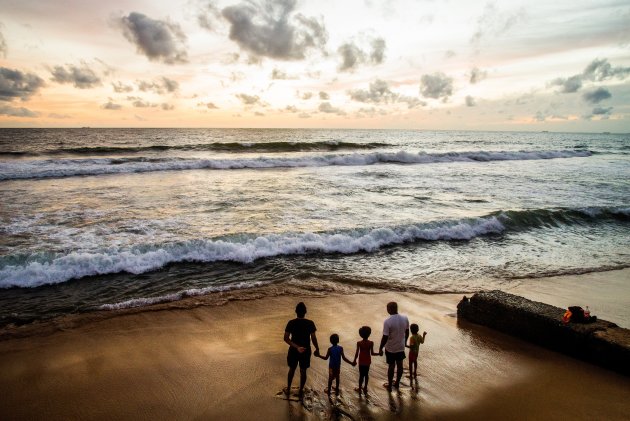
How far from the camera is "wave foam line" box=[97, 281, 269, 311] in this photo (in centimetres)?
812

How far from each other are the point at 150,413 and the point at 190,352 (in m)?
1.44

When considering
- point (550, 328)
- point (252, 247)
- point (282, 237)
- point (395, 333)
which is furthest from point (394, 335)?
point (282, 237)

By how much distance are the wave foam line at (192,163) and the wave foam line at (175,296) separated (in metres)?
23.1

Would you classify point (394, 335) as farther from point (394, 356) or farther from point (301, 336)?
point (301, 336)

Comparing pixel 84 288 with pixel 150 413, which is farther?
pixel 84 288

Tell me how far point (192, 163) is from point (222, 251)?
77.5 ft

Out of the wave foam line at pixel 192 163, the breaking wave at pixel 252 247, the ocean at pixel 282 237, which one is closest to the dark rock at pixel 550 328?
the ocean at pixel 282 237

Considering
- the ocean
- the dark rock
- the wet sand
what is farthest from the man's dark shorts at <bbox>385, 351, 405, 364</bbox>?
the ocean

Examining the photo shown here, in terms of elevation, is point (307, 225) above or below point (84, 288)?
above

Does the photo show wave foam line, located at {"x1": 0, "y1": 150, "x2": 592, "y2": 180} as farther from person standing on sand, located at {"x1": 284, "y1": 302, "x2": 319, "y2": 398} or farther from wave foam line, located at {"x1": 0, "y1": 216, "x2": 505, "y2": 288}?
person standing on sand, located at {"x1": 284, "y1": 302, "x2": 319, "y2": 398}

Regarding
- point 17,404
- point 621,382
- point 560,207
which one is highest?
point 560,207

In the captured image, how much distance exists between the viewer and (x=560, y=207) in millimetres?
17281

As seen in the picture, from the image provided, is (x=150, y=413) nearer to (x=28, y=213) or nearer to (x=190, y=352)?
(x=190, y=352)

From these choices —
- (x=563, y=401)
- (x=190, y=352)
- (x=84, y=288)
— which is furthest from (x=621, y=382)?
(x=84, y=288)
